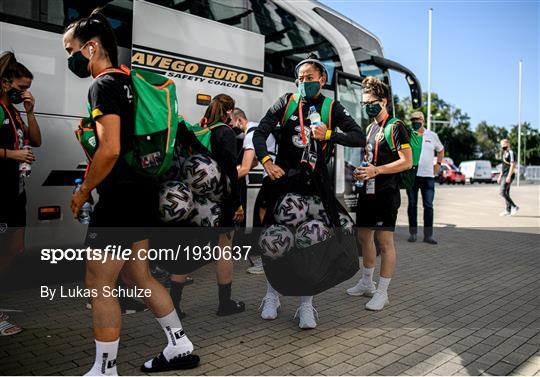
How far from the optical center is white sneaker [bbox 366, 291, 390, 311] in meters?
4.45

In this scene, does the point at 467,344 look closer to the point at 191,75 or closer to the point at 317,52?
the point at 191,75

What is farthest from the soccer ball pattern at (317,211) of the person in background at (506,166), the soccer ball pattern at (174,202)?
the person in background at (506,166)

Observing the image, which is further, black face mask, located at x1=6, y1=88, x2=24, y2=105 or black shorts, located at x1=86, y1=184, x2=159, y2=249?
black face mask, located at x1=6, y1=88, x2=24, y2=105

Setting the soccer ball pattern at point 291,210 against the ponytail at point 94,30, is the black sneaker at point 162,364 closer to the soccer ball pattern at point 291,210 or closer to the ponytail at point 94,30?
the soccer ball pattern at point 291,210

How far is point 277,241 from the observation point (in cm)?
350

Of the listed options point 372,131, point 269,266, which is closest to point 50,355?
point 269,266

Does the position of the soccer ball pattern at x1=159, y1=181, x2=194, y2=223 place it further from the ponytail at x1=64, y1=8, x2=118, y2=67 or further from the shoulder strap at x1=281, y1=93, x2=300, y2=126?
the shoulder strap at x1=281, y1=93, x2=300, y2=126

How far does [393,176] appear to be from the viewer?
179 inches

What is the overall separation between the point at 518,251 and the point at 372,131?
4724mm

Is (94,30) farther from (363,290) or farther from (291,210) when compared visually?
(363,290)

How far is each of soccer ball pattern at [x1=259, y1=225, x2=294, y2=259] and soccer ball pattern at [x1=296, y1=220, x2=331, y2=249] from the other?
67 mm

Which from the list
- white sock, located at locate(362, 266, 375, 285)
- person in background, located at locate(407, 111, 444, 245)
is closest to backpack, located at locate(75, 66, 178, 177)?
white sock, located at locate(362, 266, 375, 285)

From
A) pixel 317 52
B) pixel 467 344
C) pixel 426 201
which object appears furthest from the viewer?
pixel 426 201

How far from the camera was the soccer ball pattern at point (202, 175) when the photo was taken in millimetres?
3090
